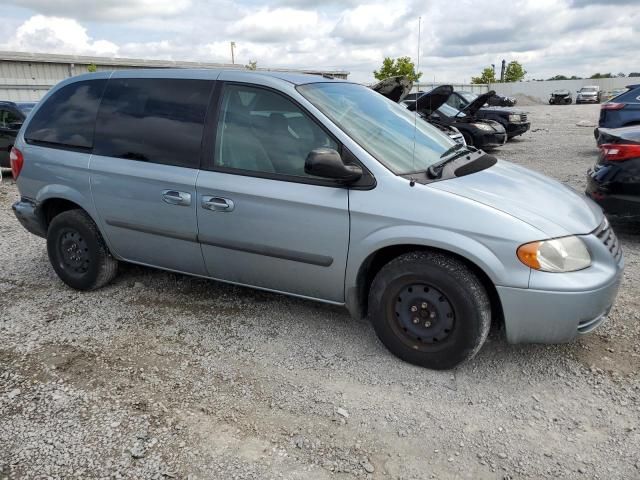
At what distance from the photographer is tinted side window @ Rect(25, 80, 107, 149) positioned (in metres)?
4.01

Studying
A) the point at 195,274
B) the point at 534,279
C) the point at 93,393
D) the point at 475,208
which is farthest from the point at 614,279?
the point at 93,393

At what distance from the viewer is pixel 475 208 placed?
2.79m

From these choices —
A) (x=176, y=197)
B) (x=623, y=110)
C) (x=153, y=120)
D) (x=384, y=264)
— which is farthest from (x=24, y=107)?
(x=623, y=110)

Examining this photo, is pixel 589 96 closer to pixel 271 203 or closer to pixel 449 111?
pixel 449 111

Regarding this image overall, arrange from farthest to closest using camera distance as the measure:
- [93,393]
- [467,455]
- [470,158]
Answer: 1. [470,158]
2. [93,393]
3. [467,455]

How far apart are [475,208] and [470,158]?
0.96m

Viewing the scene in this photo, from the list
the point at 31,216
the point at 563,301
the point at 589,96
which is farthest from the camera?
the point at 589,96

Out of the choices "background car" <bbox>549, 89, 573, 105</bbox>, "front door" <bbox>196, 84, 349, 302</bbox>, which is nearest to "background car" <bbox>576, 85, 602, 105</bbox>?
"background car" <bbox>549, 89, 573, 105</bbox>

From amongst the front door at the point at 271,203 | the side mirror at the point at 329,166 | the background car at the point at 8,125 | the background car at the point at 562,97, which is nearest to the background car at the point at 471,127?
the background car at the point at 8,125

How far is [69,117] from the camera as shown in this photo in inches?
162

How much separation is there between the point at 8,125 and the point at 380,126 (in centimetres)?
923

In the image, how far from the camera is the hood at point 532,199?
280cm

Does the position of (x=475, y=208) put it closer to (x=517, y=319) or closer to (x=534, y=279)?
(x=534, y=279)

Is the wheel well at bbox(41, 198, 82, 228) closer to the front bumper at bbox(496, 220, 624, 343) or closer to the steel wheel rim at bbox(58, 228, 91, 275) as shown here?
the steel wheel rim at bbox(58, 228, 91, 275)
